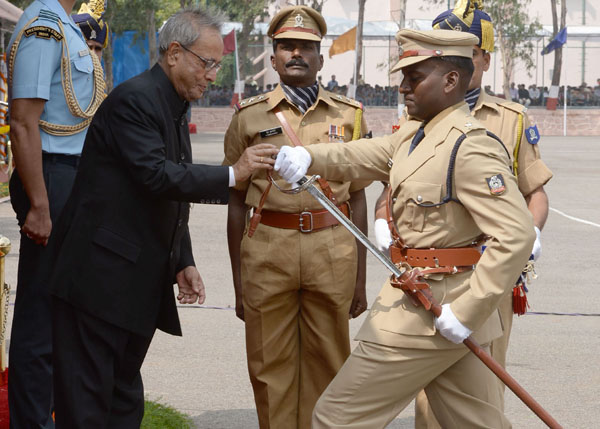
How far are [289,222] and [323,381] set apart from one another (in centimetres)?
74

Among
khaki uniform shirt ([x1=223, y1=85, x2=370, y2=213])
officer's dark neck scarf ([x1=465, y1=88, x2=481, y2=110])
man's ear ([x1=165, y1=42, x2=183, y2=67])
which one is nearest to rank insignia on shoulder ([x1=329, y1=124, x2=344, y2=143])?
A: khaki uniform shirt ([x1=223, y1=85, x2=370, y2=213])

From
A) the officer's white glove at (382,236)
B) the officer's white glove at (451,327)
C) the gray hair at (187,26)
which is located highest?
the gray hair at (187,26)

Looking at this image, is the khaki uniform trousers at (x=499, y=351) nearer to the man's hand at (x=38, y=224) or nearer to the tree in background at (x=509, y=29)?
the man's hand at (x=38, y=224)

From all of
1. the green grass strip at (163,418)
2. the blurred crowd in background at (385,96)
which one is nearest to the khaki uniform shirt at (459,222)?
the green grass strip at (163,418)

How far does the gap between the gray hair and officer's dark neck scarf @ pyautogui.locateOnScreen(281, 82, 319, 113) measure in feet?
3.11

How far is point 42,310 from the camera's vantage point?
183 inches

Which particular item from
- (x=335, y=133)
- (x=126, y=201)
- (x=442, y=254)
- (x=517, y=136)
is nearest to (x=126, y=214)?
(x=126, y=201)

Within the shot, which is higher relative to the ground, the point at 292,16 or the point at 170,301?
the point at 292,16

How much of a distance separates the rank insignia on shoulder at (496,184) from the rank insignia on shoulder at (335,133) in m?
1.46

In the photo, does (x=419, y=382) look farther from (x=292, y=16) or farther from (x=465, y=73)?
(x=292, y=16)

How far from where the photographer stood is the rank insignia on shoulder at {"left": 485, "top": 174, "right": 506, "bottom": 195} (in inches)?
141

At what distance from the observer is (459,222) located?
3783mm

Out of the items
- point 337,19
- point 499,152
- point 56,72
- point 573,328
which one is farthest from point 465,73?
point 337,19

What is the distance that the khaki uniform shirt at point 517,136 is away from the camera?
472cm
